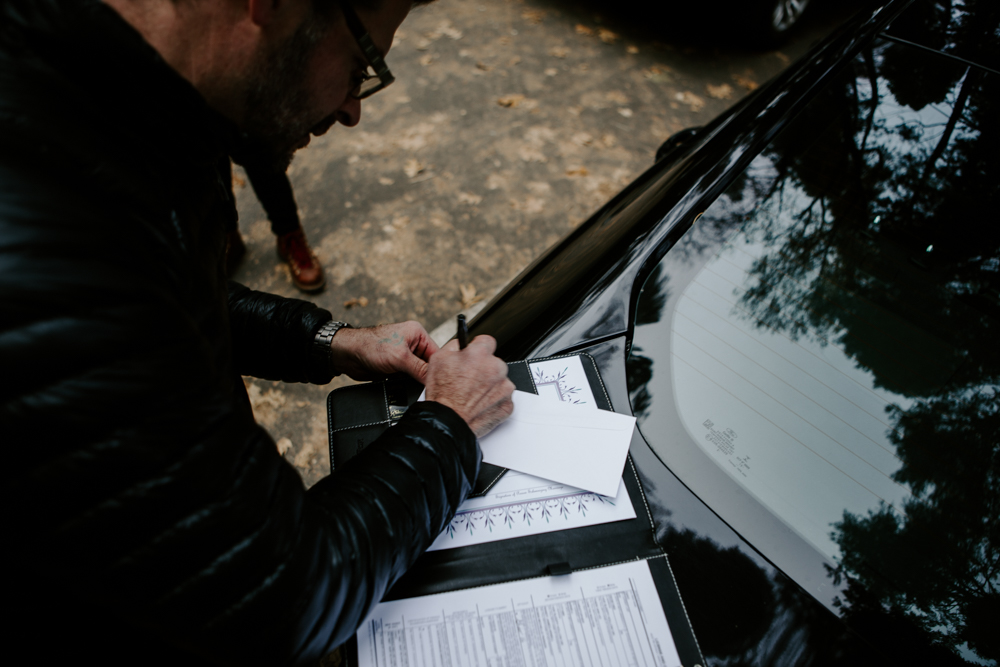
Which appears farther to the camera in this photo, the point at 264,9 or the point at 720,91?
the point at 720,91

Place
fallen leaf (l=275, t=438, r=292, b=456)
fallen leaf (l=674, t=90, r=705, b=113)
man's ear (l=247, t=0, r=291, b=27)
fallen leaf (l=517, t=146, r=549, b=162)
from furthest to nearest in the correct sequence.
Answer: fallen leaf (l=674, t=90, r=705, b=113)
fallen leaf (l=517, t=146, r=549, b=162)
fallen leaf (l=275, t=438, r=292, b=456)
man's ear (l=247, t=0, r=291, b=27)

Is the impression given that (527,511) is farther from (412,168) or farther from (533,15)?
(533,15)

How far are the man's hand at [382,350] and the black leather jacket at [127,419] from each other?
19.4 inches

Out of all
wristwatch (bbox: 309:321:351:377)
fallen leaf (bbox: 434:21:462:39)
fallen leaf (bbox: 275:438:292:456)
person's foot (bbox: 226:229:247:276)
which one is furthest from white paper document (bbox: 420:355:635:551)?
fallen leaf (bbox: 434:21:462:39)

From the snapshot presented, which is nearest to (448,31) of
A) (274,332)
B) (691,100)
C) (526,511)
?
(691,100)

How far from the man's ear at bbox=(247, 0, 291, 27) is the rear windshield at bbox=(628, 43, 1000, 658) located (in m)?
1.04

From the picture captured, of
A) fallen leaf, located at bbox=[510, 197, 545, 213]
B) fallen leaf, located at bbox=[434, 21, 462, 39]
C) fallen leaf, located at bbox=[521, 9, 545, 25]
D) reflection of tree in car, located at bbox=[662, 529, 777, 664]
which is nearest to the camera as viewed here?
reflection of tree in car, located at bbox=[662, 529, 777, 664]

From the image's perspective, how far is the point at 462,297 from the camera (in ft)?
10.0

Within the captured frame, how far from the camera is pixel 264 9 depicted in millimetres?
871

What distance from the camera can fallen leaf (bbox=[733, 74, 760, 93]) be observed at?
4.70m

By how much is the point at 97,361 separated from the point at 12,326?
9cm

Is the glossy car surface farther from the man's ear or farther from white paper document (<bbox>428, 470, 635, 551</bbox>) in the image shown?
the man's ear

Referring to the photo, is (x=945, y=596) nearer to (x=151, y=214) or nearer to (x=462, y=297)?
(x=151, y=214)

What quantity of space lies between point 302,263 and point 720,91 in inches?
154
